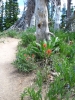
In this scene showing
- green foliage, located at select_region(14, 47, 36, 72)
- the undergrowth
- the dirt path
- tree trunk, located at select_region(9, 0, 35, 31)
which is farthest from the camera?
tree trunk, located at select_region(9, 0, 35, 31)

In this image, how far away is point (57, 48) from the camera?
7.81 meters

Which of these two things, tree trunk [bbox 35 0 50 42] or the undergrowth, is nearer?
the undergrowth

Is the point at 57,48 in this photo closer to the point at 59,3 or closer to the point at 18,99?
the point at 18,99

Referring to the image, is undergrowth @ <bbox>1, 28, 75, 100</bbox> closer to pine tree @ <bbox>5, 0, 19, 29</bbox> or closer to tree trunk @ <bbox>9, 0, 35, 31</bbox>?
tree trunk @ <bbox>9, 0, 35, 31</bbox>

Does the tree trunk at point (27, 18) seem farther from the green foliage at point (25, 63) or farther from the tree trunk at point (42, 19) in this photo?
the green foliage at point (25, 63)

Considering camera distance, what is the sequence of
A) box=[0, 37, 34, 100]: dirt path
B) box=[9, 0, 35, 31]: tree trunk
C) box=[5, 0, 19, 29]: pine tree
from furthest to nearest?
box=[5, 0, 19, 29]: pine tree, box=[9, 0, 35, 31]: tree trunk, box=[0, 37, 34, 100]: dirt path

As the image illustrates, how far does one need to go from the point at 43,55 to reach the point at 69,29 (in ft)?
18.0

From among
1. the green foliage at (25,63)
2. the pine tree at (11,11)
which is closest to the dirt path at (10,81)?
the green foliage at (25,63)

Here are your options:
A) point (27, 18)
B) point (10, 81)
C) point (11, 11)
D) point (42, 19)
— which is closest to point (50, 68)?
point (10, 81)

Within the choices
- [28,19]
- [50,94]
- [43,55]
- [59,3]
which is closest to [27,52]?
[43,55]

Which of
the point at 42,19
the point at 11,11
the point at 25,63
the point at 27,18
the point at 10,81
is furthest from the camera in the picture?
the point at 11,11

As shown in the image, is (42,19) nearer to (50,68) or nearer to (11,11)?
(50,68)

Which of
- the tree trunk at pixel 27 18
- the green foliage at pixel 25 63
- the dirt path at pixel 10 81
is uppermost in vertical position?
the tree trunk at pixel 27 18

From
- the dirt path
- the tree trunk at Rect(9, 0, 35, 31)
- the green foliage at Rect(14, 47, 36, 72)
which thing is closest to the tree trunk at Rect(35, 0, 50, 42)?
the green foliage at Rect(14, 47, 36, 72)
